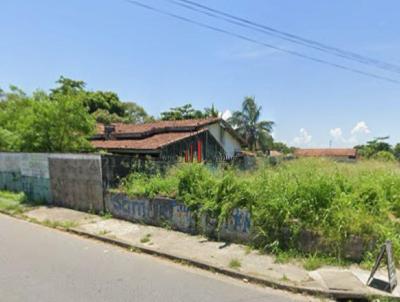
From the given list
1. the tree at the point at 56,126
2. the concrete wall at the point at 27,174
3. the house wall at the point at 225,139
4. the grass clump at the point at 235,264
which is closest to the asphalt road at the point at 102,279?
the grass clump at the point at 235,264

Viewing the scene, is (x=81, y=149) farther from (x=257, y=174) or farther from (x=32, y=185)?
(x=257, y=174)

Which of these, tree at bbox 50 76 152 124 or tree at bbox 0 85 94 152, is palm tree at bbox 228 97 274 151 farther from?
tree at bbox 0 85 94 152

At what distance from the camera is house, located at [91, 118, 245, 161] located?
782 inches

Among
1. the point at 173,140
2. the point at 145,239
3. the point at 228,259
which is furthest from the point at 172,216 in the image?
the point at 173,140

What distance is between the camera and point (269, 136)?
4031 centimetres

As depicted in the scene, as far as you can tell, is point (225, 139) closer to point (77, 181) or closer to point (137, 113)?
point (77, 181)

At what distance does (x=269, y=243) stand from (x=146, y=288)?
2718 mm

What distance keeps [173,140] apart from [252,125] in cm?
2098

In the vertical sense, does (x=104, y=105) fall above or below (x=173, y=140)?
above

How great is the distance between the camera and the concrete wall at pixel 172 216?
731 cm

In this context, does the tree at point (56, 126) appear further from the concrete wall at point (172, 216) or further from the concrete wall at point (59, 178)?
the concrete wall at point (172, 216)

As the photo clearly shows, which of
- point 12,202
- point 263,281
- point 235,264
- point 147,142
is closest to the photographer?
point 263,281

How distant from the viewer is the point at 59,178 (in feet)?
40.4

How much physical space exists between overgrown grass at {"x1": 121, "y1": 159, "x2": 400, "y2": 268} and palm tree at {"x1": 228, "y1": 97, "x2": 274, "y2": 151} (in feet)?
102
